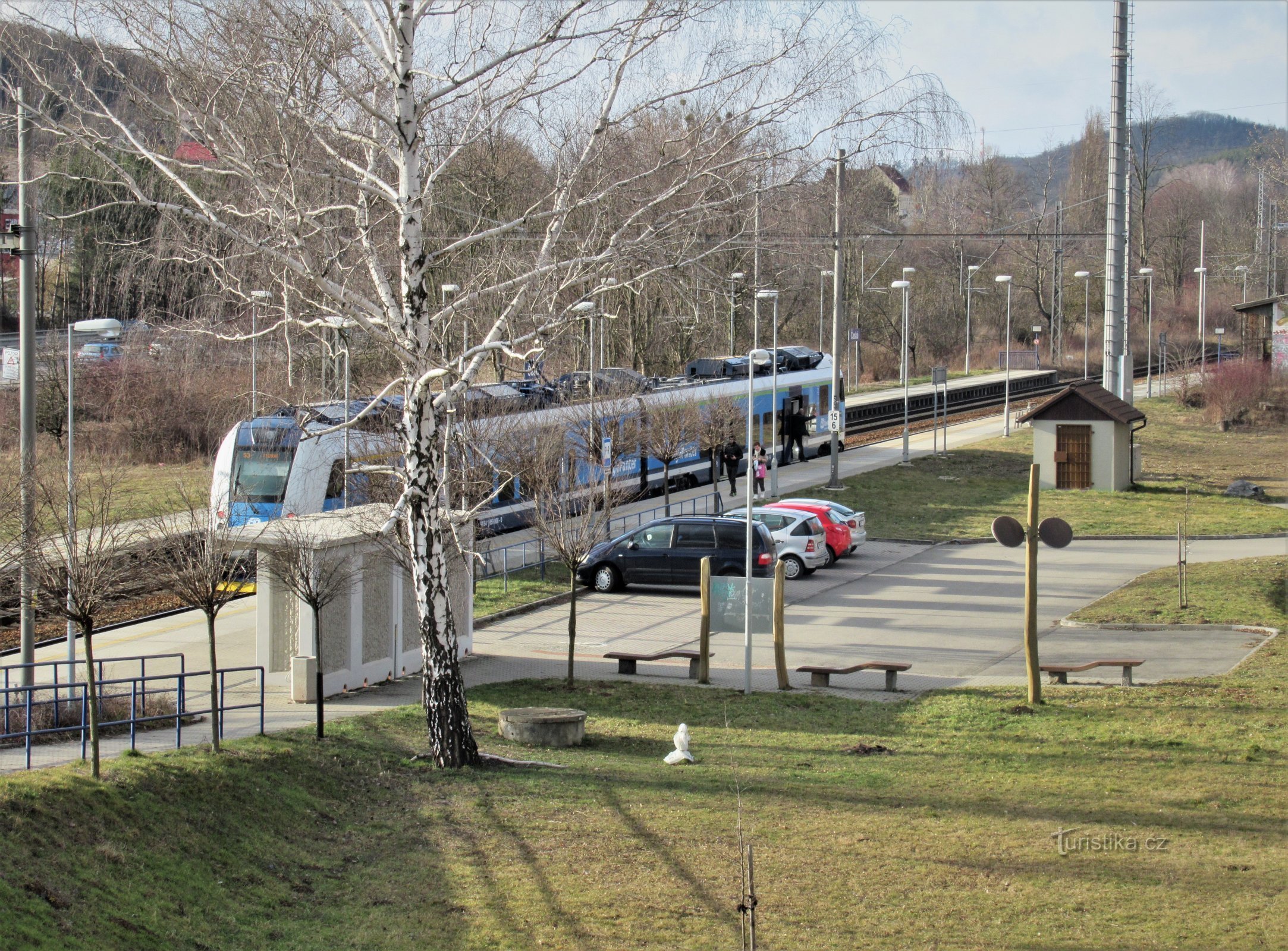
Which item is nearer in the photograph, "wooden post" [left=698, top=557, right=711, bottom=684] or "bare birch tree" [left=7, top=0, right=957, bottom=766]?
"bare birch tree" [left=7, top=0, right=957, bottom=766]

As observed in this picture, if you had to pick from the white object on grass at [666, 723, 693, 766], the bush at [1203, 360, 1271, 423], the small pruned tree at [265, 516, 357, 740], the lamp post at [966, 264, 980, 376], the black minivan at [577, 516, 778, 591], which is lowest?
the white object on grass at [666, 723, 693, 766]

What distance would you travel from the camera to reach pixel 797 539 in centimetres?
2653

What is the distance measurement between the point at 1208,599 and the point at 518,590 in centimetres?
1242

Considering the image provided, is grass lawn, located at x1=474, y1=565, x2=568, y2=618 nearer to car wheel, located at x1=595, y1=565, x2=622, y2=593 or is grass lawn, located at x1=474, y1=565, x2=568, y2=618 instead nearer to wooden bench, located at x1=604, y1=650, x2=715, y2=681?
car wheel, located at x1=595, y1=565, x2=622, y2=593

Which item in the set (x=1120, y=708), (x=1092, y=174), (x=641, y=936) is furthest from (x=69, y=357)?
(x=1092, y=174)

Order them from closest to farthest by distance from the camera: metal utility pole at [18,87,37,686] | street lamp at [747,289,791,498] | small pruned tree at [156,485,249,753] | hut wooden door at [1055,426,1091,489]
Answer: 1. small pruned tree at [156,485,249,753]
2. metal utility pole at [18,87,37,686]
3. street lamp at [747,289,791,498]
4. hut wooden door at [1055,426,1091,489]

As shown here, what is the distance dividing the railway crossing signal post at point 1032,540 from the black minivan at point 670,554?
28.5ft

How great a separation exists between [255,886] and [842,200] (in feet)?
57.6

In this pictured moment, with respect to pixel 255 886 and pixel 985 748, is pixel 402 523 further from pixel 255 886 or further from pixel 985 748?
pixel 985 748

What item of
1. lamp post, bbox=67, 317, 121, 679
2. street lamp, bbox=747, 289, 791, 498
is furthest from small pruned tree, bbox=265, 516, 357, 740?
street lamp, bbox=747, 289, 791, 498

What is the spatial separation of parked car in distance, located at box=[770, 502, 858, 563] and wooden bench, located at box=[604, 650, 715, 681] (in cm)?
949

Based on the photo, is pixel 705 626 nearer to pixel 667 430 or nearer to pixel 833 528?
pixel 833 528

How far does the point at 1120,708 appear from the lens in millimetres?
15727
